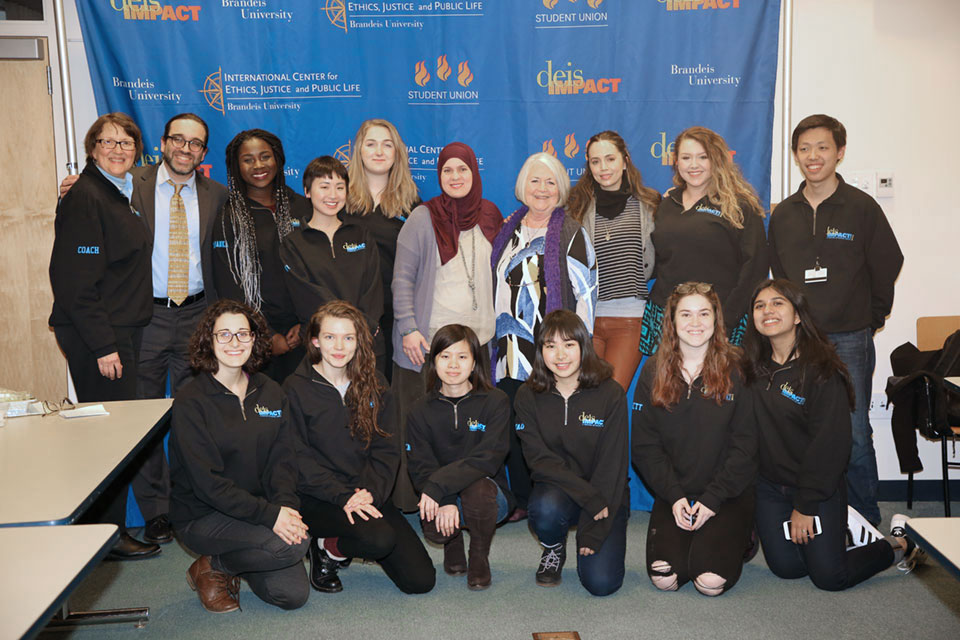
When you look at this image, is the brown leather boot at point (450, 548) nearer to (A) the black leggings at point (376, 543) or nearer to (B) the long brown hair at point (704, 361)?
(A) the black leggings at point (376, 543)

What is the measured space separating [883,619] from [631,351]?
1.48m

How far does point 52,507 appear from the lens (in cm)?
202

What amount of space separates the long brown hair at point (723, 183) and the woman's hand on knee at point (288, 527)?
2231 millimetres

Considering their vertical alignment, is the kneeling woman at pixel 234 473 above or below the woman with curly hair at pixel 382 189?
below

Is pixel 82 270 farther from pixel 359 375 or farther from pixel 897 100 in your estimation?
pixel 897 100

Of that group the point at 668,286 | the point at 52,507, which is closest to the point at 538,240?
the point at 668,286

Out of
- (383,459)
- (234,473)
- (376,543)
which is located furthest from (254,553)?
(383,459)

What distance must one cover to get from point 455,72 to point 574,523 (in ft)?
7.59

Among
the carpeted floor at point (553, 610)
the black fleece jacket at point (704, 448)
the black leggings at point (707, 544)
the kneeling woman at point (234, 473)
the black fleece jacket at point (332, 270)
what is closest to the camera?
the carpeted floor at point (553, 610)

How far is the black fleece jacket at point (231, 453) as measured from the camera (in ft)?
9.56

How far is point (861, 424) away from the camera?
3783mm

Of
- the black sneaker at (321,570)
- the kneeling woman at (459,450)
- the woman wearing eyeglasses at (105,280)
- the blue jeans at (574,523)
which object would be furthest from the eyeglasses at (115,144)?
the blue jeans at (574,523)

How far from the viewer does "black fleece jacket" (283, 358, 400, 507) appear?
324 cm

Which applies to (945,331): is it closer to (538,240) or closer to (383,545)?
(538,240)
